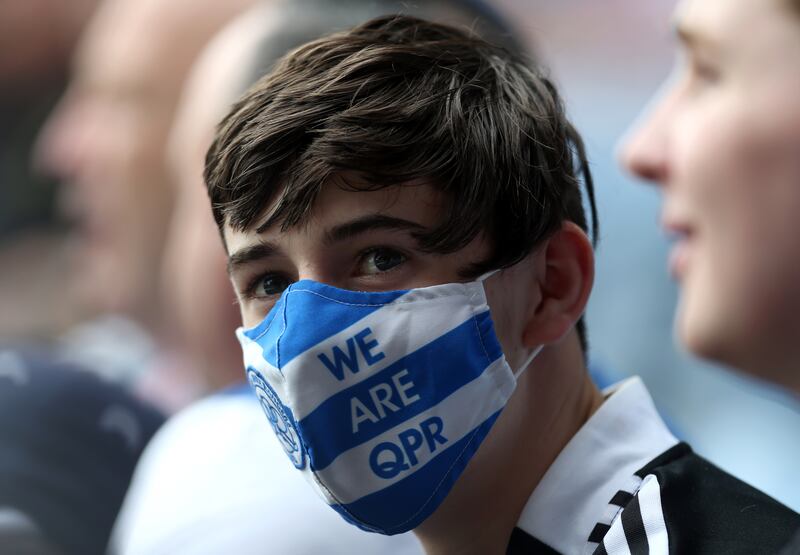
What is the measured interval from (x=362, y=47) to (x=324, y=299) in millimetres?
341

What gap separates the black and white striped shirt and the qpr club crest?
271 millimetres

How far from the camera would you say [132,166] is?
2939 millimetres

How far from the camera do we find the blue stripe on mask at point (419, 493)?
1169mm

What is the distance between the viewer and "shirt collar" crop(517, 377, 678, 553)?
123cm

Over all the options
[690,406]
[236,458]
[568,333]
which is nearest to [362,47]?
[568,333]

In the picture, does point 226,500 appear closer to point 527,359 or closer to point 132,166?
point 527,359

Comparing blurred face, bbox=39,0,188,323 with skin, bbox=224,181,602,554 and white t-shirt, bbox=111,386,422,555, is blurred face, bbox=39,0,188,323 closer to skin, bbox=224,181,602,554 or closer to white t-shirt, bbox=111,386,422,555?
white t-shirt, bbox=111,386,422,555

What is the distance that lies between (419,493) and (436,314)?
192 millimetres

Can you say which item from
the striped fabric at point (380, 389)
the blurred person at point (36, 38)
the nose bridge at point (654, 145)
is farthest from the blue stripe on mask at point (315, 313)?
the blurred person at point (36, 38)

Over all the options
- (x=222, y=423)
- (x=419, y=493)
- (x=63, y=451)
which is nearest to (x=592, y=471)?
(x=419, y=493)

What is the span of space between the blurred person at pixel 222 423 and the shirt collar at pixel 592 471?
Result: 0.92 ft

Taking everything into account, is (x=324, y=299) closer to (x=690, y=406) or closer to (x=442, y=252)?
(x=442, y=252)

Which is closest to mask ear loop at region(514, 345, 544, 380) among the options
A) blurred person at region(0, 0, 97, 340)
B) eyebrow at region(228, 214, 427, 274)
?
A: eyebrow at region(228, 214, 427, 274)

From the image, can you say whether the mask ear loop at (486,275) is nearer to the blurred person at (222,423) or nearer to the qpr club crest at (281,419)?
the qpr club crest at (281,419)
